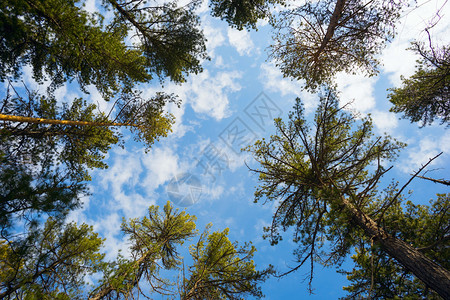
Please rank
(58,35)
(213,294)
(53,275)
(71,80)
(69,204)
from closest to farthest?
(69,204), (53,275), (58,35), (71,80), (213,294)

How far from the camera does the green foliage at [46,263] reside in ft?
10.9

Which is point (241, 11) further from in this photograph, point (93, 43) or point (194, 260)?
point (194, 260)

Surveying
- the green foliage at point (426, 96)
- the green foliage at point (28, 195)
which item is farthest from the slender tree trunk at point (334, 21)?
the green foliage at point (28, 195)

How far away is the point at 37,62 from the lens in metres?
5.73

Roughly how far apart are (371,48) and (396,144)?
341cm

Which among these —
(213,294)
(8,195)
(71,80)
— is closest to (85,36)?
(71,80)

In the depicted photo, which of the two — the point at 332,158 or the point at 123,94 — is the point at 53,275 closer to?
the point at 123,94

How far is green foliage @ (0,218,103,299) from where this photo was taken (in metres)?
3.33

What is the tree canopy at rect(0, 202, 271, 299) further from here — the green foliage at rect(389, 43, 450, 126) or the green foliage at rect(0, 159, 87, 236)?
the green foliage at rect(389, 43, 450, 126)

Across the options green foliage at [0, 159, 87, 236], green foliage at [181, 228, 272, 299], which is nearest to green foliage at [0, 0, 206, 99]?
green foliage at [0, 159, 87, 236]

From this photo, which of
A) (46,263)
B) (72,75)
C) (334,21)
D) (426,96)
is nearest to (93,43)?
(72,75)

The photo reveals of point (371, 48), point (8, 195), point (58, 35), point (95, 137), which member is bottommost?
point (8, 195)

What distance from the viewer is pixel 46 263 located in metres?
4.02

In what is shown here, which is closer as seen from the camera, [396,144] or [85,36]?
[85,36]
